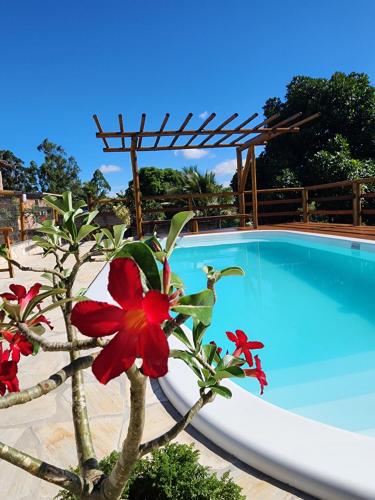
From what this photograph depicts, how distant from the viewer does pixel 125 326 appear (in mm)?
292

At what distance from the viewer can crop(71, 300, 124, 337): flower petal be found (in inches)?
11.4

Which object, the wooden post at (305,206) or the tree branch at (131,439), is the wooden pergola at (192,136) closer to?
the wooden post at (305,206)

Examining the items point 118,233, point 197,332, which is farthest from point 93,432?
point 197,332

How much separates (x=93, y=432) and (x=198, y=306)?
1.36m

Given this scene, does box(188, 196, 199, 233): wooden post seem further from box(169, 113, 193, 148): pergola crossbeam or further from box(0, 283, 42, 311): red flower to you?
box(0, 283, 42, 311): red flower

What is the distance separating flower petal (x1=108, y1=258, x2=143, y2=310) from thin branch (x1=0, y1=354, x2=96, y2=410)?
0.62ft

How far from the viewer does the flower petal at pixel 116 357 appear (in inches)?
11.2

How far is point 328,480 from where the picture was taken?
1038 millimetres

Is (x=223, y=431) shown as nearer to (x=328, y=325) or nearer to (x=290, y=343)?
(x=290, y=343)

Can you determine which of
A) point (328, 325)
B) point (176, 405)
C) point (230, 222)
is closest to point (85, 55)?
point (230, 222)

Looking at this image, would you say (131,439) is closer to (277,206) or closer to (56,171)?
(277,206)

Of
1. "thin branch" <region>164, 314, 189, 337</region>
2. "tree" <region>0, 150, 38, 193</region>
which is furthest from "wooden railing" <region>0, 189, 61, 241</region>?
"tree" <region>0, 150, 38, 193</region>

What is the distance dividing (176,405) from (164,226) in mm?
8432

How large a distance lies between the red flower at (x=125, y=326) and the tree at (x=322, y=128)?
11.0m
